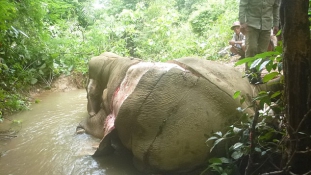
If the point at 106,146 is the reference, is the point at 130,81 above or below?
above

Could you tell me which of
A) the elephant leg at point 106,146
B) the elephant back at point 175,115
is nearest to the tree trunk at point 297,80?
the elephant back at point 175,115

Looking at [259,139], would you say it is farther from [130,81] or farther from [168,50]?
[168,50]

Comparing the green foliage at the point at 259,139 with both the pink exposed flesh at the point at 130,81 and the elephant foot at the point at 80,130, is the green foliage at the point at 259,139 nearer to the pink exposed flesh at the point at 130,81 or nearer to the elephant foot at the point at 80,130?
the pink exposed flesh at the point at 130,81

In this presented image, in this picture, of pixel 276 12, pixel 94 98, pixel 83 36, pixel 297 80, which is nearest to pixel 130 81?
pixel 94 98

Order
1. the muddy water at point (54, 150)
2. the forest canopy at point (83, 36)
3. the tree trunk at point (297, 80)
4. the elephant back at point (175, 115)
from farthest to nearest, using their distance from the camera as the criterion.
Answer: the forest canopy at point (83, 36) < the muddy water at point (54, 150) < the elephant back at point (175, 115) < the tree trunk at point (297, 80)

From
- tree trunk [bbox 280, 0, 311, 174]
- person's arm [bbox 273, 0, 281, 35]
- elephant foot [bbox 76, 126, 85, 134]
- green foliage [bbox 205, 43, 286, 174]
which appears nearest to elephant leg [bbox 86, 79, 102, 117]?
elephant foot [bbox 76, 126, 85, 134]

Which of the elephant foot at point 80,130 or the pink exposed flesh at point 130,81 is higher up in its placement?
the pink exposed flesh at point 130,81

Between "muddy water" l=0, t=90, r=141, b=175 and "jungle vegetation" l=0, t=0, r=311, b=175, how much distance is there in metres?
0.50

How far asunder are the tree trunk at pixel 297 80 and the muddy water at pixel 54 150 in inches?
58.4

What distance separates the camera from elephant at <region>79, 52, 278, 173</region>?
2.15m

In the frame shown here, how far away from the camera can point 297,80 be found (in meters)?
1.36

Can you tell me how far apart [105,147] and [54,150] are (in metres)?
0.73

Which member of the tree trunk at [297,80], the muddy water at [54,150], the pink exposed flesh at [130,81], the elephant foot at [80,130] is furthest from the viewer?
the elephant foot at [80,130]

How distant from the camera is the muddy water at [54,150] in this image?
103 inches
